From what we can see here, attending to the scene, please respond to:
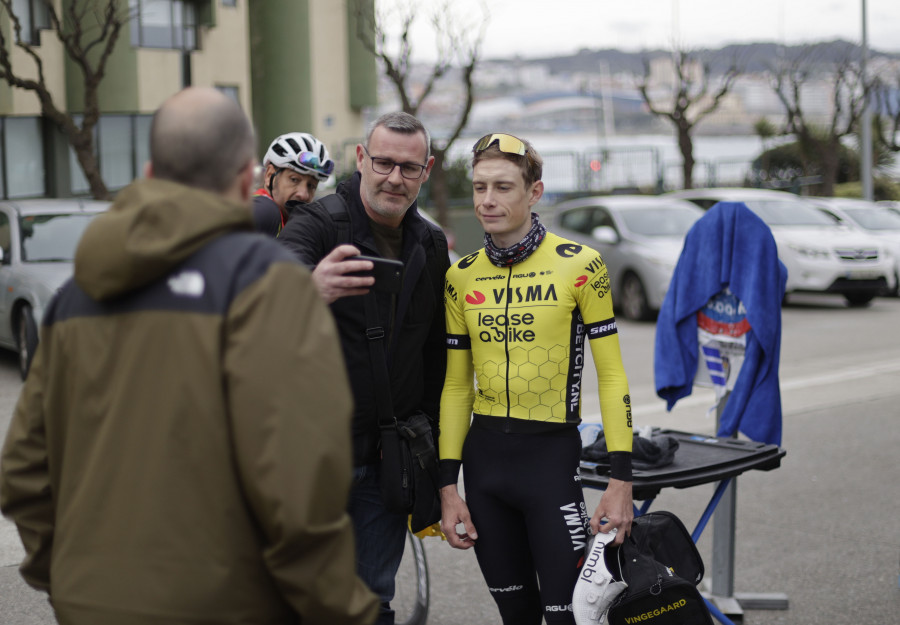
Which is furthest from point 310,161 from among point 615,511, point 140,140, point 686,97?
point 686,97

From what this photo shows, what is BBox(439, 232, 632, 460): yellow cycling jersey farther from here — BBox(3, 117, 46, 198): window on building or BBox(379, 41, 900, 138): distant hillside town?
BBox(379, 41, 900, 138): distant hillside town

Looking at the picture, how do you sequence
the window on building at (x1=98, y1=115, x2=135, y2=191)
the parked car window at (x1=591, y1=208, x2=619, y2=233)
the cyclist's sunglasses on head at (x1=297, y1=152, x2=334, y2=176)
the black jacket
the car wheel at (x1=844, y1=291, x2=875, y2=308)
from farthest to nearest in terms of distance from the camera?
the window on building at (x1=98, y1=115, x2=135, y2=191)
the car wheel at (x1=844, y1=291, x2=875, y2=308)
the parked car window at (x1=591, y1=208, x2=619, y2=233)
the cyclist's sunglasses on head at (x1=297, y1=152, x2=334, y2=176)
the black jacket

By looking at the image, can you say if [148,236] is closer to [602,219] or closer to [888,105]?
[602,219]

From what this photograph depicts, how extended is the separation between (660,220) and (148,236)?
15032mm

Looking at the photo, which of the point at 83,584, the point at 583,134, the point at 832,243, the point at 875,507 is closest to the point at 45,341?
the point at 83,584

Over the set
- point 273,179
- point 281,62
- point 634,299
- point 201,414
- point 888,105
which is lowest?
point 634,299

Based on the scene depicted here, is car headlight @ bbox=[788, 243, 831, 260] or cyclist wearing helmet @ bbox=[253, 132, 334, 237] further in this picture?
car headlight @ bbox=[788, 243, 831, 260]

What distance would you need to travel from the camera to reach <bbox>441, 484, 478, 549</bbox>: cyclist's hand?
3285mm

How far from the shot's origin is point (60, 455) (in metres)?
2.15

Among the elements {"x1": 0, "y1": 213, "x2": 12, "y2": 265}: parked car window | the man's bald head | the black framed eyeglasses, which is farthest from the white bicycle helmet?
{"x1": 0, "y1": 213, "x2": 12, "y2": 265}: parked car window

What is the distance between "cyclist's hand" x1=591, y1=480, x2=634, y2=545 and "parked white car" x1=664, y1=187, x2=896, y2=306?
536 inches

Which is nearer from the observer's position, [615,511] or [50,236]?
[615,511]

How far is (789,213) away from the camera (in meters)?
17.7

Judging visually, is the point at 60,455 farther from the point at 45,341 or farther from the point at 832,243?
the point at 832,243
